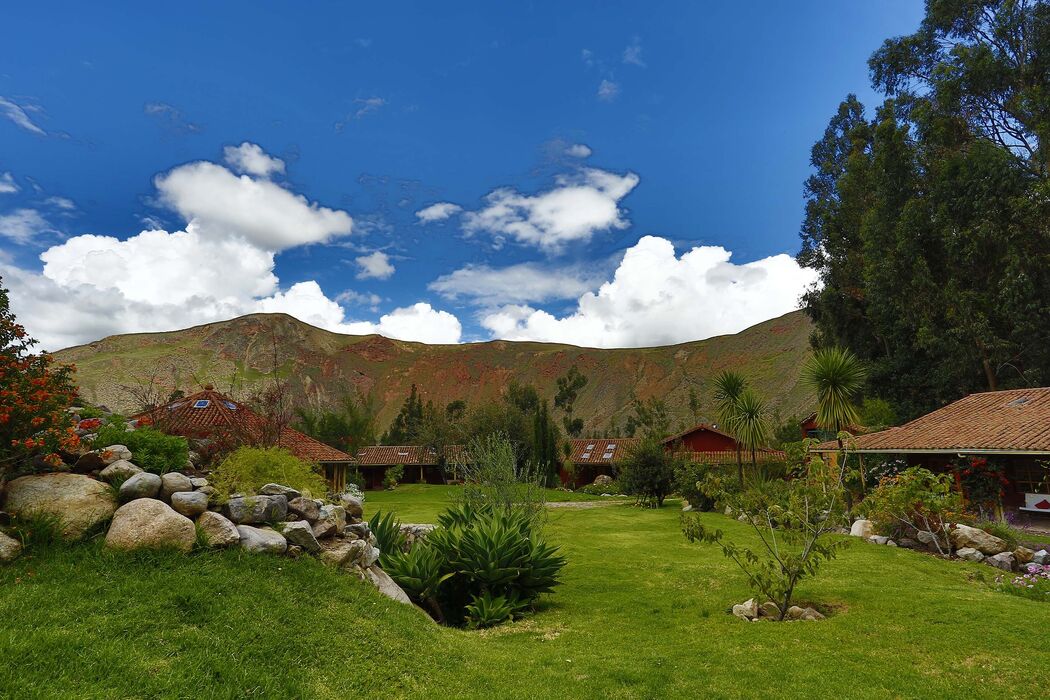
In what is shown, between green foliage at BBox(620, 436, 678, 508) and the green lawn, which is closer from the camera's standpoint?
the green lawn

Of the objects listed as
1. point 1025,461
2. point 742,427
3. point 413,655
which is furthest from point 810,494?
point 742,427

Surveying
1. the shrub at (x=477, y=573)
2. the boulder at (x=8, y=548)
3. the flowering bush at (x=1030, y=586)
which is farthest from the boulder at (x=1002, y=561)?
the boulder at (x=8, y=548)

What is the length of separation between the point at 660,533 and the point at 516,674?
12.5 m

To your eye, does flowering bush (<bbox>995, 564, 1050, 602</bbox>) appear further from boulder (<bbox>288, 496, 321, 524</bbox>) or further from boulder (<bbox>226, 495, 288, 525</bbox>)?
boulder (<bbox>226, 495, 288, 525</bbox>)

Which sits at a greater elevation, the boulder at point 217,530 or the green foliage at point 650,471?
the boulder at point 217,530

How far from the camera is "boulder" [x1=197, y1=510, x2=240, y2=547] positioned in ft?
21.0

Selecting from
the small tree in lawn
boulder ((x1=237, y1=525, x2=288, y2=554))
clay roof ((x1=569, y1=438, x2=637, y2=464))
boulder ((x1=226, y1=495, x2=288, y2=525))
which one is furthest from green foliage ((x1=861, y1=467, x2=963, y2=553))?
clay roof ((x1=569, y1=438, x2=637, y2=464))

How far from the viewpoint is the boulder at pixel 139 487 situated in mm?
6457

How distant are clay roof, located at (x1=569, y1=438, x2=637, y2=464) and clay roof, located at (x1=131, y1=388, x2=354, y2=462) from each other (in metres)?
26.1

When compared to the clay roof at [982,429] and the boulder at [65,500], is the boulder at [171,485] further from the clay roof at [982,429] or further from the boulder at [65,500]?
the clay roof at [982,429]

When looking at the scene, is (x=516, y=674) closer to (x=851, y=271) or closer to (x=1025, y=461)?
(x=1025, y=461)

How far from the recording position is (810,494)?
7.89 metres

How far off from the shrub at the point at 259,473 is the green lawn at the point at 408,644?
1748 millimetres

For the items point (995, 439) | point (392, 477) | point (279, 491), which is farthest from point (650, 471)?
point (392, 477)
